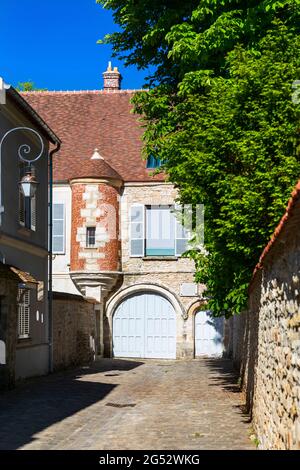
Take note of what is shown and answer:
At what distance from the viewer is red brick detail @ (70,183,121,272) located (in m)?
30.0

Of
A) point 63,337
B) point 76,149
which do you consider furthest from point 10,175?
point 76,149

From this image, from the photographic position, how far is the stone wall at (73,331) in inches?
899

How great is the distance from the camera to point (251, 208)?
481 inches

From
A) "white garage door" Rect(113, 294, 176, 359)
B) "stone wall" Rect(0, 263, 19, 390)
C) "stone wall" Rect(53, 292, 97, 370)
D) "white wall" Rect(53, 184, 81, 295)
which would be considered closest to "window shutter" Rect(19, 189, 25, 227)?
"stone wall" Rect(0, 263, 19, 390)

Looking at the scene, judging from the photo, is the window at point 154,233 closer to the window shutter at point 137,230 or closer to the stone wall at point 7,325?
the window shutter at point 137,230

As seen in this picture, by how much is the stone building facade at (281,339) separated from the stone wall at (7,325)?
7517 millimetres

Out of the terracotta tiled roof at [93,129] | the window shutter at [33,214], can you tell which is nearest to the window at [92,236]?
the terracotta tiled roof at [93,129]

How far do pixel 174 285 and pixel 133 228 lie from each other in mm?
2818

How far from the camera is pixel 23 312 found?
770 inches

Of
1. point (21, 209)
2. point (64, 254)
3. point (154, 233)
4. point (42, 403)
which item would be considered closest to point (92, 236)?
point (64, 254)

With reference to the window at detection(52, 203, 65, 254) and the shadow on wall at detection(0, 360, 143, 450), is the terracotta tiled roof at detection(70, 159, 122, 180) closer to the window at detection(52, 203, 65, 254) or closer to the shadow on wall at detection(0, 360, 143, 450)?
the window at detection(52, 203, 65, 254)

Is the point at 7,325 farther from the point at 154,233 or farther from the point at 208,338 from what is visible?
the point at 208,338

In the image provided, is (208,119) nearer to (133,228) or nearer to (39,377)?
(39,377)

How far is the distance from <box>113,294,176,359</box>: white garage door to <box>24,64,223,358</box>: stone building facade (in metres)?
0.04
